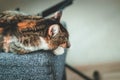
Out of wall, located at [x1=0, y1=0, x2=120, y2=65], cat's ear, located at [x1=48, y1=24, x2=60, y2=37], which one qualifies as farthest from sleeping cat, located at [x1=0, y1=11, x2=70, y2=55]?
wall, located at [x1=0, y1=0, x2=120, y2=65]

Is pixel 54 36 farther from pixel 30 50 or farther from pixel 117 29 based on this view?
pixel 117 29

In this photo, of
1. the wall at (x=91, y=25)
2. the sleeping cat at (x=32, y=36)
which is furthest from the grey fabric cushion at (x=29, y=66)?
the wall at (x=91, y=25)

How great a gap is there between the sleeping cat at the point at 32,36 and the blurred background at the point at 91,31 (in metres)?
0.64

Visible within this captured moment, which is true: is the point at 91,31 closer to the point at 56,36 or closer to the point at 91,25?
the point at 91,25

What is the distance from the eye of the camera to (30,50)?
731 mm

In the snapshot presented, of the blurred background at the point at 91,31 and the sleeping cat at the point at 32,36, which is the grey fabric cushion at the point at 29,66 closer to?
the sleeping cat at the point at 32,36

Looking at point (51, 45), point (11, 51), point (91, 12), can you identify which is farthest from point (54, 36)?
point (91, 12)

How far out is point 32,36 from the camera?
0.74 meters

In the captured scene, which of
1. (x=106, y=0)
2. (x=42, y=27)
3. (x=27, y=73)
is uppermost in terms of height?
(x=106, y=0)

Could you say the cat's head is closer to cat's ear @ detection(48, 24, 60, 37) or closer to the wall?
cat's ear @ detection(48, 24, 60, 37)

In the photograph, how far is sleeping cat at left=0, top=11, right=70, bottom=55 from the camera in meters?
0.73

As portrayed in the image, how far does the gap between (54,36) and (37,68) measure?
114 millimetres

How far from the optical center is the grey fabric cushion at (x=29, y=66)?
701 mm

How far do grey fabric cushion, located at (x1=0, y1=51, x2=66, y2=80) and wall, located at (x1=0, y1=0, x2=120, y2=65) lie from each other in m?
0.73
